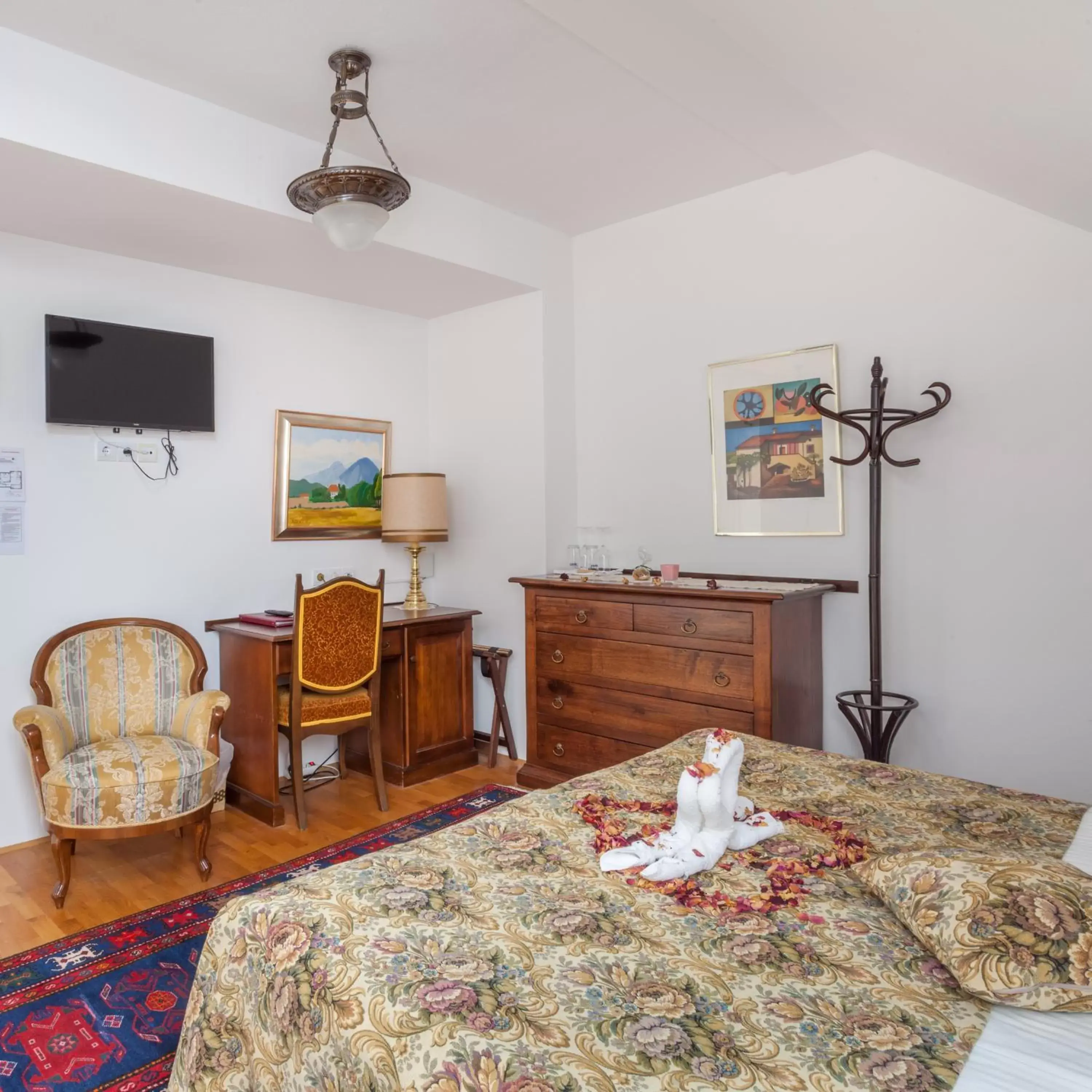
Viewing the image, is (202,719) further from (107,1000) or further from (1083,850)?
(1083,850)

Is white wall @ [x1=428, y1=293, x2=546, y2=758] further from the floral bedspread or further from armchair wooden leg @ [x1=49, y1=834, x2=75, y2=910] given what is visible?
the floral bedspread

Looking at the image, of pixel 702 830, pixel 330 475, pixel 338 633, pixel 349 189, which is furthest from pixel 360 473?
pixel 702 830

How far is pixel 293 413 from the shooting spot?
416cm

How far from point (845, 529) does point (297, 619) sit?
2392 mm

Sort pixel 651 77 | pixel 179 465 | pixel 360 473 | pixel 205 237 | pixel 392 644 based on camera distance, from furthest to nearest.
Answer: pixel 360 473 → pixel 392 644 → pixel 179 465 → pixel 205 237 → pixel 651 77

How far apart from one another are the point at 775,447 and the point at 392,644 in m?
2.08

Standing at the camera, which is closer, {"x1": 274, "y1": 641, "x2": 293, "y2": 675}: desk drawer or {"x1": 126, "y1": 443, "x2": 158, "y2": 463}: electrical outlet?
{"x1": 274, "y1": 641, "x2": 293, "y2": 675}: desk drawer

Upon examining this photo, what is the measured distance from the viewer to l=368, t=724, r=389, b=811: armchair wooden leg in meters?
3.66

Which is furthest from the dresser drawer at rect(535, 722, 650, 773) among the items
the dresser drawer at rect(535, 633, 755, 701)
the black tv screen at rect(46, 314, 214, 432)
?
the black tv screen at rect(46, 314, 214, 432)

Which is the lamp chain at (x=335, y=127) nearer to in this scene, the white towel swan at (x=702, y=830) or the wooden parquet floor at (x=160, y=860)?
the white towel swan at (x=702, y=830)

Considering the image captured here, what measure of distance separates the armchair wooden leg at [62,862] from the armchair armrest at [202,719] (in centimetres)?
53

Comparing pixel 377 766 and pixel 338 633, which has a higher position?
pixel 338 633

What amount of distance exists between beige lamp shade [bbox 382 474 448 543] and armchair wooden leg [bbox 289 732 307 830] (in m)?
1.24

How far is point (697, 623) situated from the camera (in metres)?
3.28
